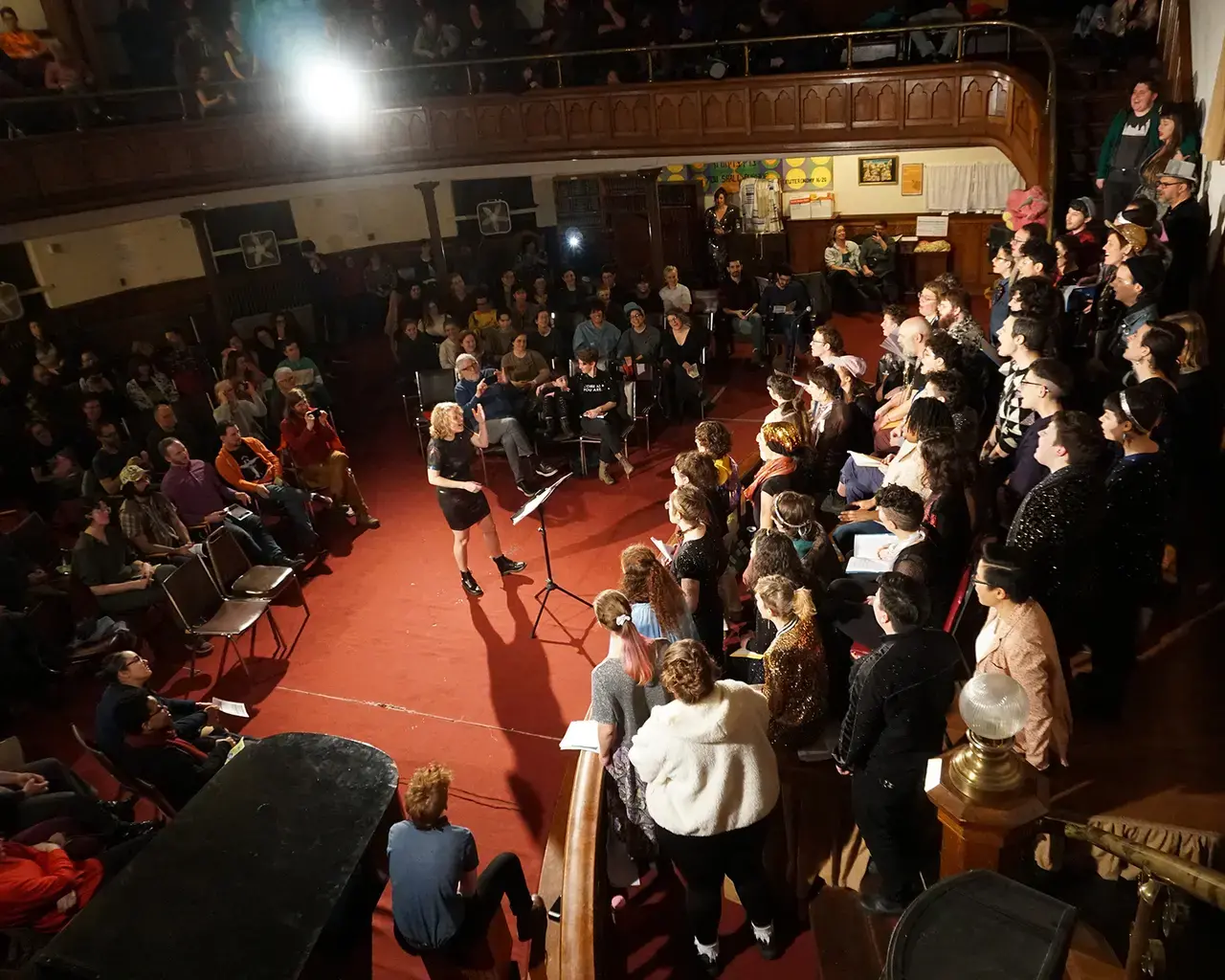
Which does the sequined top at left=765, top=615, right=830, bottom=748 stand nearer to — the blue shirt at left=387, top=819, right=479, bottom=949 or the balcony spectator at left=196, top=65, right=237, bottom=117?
the blue shirt at left=387, top=819, right=479, bottom=949

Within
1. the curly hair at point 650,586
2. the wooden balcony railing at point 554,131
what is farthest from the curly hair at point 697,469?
the wooden balcony railing at point 554,131

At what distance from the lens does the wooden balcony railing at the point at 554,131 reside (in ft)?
28.7

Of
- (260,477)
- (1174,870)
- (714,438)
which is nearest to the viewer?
(1174,870)

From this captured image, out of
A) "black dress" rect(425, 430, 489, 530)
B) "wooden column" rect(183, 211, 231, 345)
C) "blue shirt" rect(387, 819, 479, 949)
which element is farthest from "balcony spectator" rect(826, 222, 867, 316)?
"blue shirt" rect(387, 819, 479, 949)

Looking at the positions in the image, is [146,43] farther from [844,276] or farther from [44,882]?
[44,882]

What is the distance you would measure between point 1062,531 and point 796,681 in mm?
1191

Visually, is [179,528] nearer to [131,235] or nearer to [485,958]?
[485,958]

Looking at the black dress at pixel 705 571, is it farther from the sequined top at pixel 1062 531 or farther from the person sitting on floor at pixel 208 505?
the person sitting on floor at pixel 208 505

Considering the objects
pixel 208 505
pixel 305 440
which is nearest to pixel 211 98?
pixel 305 440

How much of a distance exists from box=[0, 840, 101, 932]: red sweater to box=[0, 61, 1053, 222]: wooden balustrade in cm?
732

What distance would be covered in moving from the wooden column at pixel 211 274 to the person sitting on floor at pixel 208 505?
5517 millimetres

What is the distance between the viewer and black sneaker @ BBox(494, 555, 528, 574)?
6.71 metres

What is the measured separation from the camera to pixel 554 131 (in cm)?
1059

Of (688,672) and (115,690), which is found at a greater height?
(688,672)
